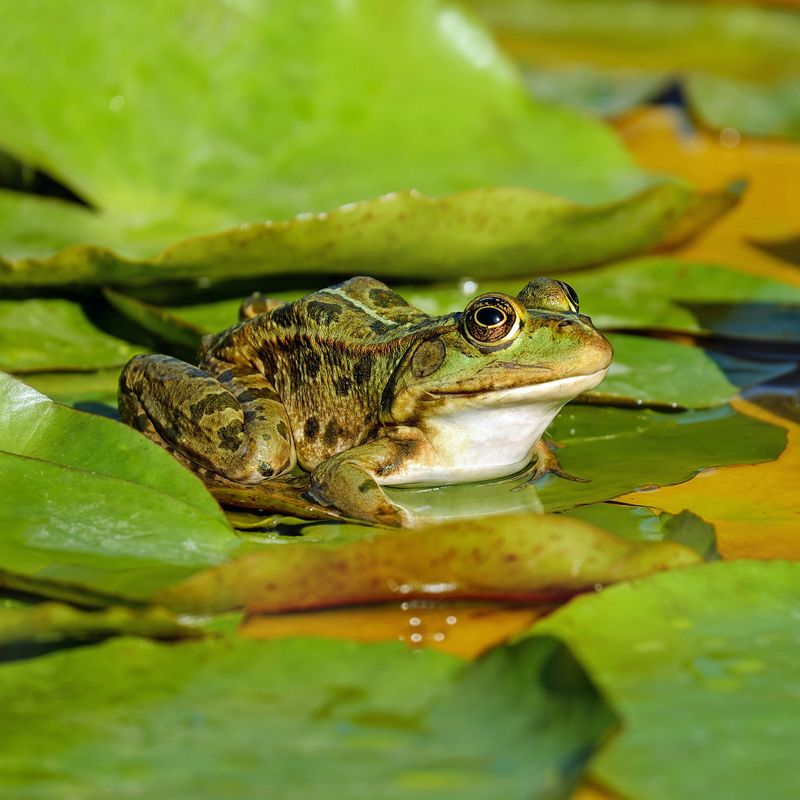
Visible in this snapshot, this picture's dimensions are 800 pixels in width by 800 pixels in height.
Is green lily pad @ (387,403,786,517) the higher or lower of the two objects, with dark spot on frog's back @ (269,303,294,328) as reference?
lower

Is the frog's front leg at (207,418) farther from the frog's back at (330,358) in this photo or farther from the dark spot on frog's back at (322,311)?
the dark spot on frog's back at (322,311)

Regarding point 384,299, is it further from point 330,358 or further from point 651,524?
point 651,524

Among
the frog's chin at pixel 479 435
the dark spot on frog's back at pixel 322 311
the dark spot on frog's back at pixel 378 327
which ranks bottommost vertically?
the frog's chin at pixel 479 435

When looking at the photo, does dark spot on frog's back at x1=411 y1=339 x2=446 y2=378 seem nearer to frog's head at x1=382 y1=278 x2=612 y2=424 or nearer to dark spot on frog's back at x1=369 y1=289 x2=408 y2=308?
frog's head at x1=382 y1=278 x2=612 y2=424

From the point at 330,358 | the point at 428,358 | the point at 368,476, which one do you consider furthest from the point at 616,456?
the point at 330,358

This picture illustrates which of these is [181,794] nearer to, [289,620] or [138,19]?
[289,620]

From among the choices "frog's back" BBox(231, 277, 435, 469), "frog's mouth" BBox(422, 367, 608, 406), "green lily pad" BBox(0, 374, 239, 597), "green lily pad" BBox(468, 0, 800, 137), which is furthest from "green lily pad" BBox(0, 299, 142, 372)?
"green lily pad" BBox(468, 0, 800, 137)

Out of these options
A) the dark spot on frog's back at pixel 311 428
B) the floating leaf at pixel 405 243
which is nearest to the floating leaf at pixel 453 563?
the dark spot on frog's back at pixel 311 428
